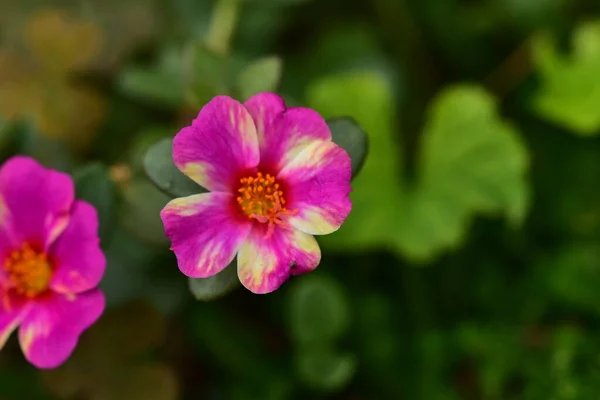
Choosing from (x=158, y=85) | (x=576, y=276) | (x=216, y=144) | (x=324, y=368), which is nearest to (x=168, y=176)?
(x=216, y=144)

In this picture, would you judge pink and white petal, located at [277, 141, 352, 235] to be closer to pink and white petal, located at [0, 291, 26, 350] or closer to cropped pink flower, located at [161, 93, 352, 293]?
cropped pink flower, located at [161, 93, 352, 293]

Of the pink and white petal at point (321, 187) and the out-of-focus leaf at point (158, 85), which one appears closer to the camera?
the pink and white petal at point (321, 187)

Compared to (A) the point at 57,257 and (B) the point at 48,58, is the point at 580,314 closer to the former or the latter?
(A) the point at 57,257

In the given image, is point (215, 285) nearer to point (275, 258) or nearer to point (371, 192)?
Result: point (275, 258)

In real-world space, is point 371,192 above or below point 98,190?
below

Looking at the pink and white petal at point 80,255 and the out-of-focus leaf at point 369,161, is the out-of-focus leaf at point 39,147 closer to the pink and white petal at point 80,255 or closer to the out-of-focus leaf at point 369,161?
the pink and white petal at point 80,255

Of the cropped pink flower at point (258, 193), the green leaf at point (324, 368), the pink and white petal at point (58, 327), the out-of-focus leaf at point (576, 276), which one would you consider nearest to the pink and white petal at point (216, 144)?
the cropped pink flower at point (258, 193)

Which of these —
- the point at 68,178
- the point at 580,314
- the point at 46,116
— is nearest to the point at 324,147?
the point at 68,178
